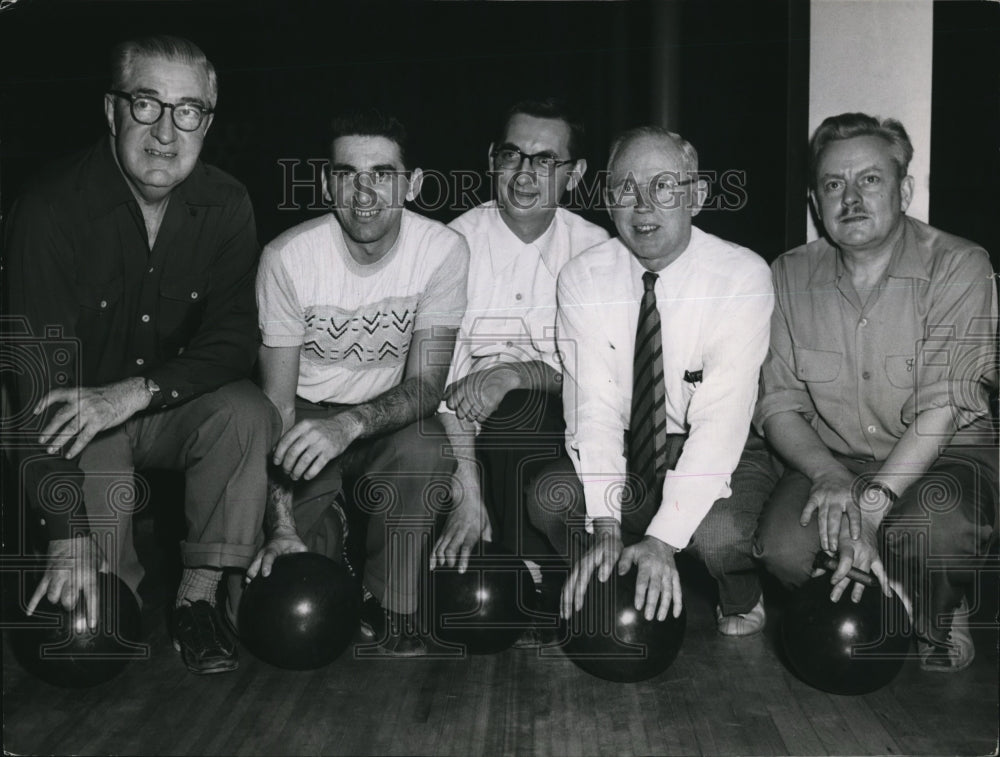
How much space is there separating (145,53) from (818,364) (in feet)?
6.60

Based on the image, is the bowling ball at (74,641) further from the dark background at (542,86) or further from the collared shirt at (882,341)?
the collared shirt at (882,341)

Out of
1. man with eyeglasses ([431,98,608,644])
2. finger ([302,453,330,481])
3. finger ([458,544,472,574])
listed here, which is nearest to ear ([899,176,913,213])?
man with eyeglasses ([431,98,608,644])

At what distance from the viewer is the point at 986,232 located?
271 cm

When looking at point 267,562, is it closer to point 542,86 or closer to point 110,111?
point 110,111

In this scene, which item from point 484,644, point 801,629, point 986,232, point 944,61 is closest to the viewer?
point 801,629

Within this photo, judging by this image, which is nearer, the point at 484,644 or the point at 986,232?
the point at 484,644

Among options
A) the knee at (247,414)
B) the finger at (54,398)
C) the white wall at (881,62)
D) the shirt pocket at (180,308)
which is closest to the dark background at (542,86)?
the white wall at (881,62)

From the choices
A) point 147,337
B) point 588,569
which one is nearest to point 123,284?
point 147,337

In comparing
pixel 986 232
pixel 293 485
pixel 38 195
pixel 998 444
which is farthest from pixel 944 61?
pixel 38 195

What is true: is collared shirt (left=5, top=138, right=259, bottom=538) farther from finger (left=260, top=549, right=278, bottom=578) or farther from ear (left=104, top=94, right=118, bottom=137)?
finger (left=260, top=549, right=278, bottom=578)

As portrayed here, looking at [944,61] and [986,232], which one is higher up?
[944,61]

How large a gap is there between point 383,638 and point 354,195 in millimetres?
1245

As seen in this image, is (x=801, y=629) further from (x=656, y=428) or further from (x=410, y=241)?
(x=410, y=241)

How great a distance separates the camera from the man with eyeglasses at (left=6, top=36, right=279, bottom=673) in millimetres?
2539
